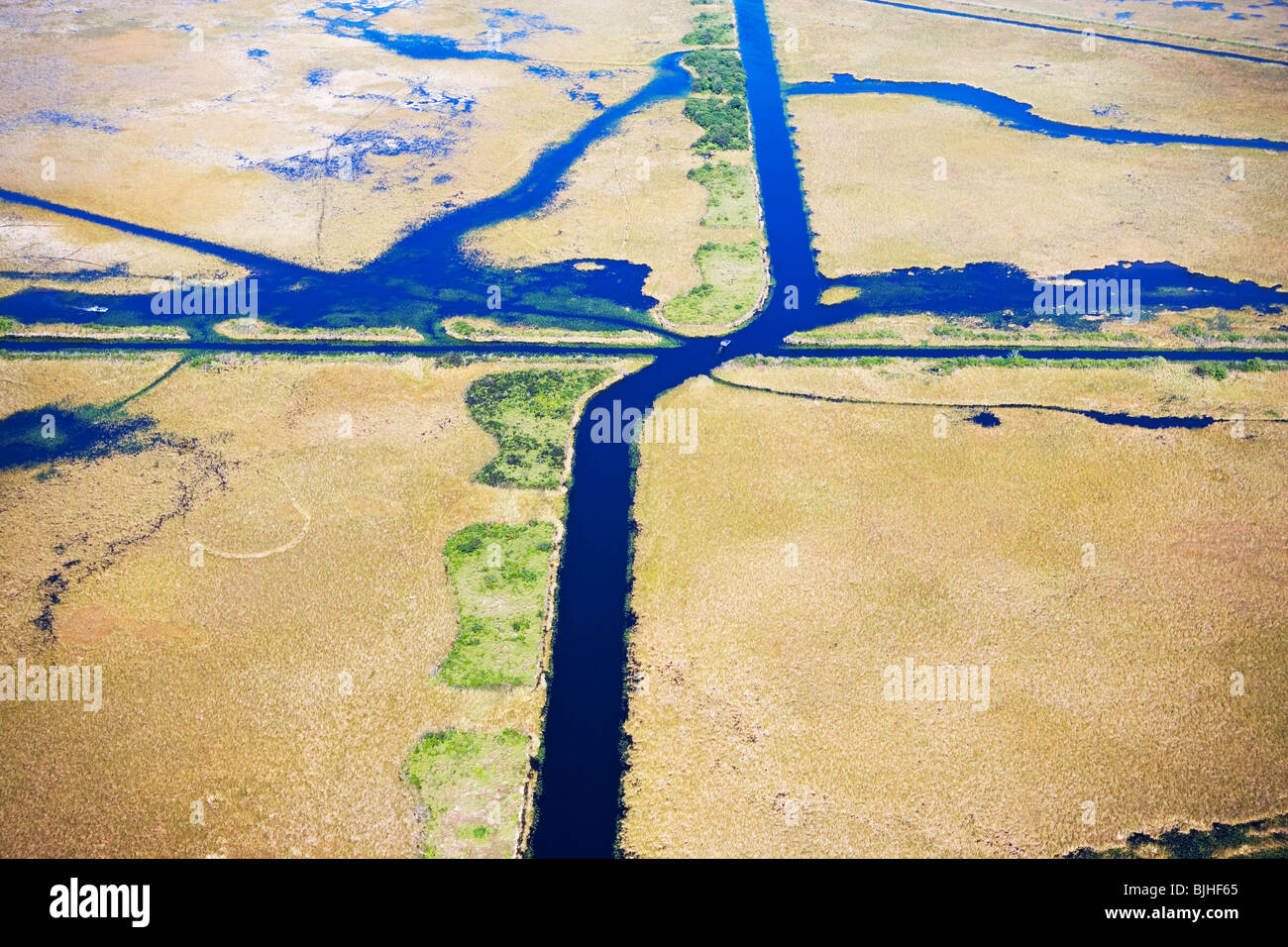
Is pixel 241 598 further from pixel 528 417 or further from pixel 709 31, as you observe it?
pixel 709 31

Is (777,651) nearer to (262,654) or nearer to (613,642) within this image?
(613,642)

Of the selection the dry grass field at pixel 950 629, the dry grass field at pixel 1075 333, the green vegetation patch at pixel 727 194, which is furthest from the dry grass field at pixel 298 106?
the dry grass field at pixel 950 629

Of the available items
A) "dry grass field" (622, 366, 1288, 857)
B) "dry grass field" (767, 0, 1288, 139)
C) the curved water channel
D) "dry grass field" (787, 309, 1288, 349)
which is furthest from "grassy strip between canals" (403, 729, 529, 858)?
"dry grass field" (767, 0, 1288, 139)

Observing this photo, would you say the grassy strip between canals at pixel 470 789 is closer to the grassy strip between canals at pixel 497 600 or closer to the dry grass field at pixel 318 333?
the grassy strip between canals at pixel 497 600

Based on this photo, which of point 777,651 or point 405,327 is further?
point 405,327

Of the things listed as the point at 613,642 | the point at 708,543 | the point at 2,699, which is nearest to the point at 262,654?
the point at 2,699

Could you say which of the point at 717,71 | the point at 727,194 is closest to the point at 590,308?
the point at 727,194

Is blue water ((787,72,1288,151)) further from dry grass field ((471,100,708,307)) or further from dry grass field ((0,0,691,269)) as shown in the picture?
dry grass field ((471,100,708,307))
